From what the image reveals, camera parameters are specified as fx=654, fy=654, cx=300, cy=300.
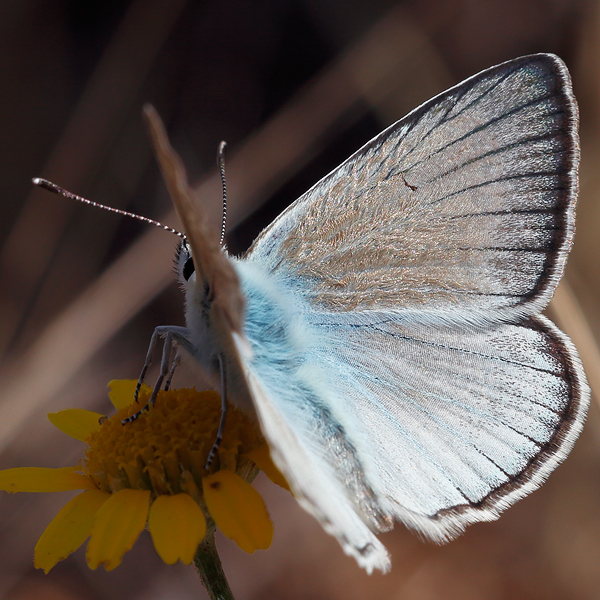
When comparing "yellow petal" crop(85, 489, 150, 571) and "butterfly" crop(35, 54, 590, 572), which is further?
"butterfly" crop(35, 54, 590, 572)

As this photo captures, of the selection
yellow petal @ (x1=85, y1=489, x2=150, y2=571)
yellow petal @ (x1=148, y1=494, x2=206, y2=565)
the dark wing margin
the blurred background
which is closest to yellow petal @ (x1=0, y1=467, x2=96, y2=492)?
yellow petal @ (x1=85, y1=489, x2=150, y2=571)

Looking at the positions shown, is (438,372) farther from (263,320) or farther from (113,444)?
(113,444)

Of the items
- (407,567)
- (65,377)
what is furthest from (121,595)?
(407,567)

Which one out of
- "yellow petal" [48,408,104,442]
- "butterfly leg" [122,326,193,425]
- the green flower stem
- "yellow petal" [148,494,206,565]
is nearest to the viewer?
"yellow petal" [148,494,206,565]

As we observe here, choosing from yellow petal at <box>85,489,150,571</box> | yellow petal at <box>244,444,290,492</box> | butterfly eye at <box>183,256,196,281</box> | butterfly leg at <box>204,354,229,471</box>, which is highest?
butterfly eye at <box>183,256,196,281</box>

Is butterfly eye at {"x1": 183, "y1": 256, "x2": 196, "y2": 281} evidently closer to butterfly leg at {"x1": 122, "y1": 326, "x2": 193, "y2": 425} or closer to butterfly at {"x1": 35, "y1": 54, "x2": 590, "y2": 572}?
butterfly at {"x1": 35, "y1": 54, "x2": 590, "y2": 572}

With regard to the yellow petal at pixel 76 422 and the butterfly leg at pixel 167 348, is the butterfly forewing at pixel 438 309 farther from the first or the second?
the yellow petal at pixel 76 422
